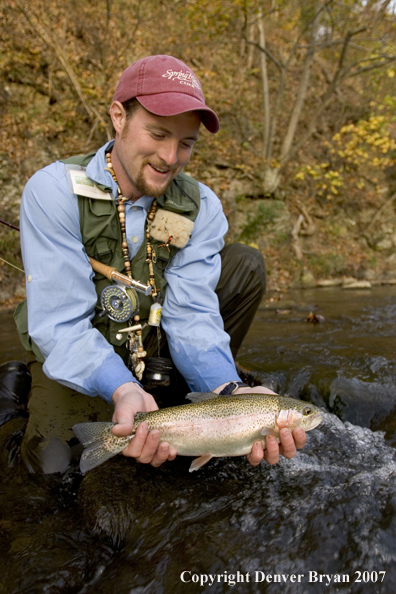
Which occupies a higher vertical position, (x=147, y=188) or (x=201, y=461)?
(x=147, y=188)

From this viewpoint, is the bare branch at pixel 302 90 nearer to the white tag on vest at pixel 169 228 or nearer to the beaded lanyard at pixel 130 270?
the white tag on vest at pixel 169 228

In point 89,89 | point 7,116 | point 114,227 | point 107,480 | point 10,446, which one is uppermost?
point 89,89

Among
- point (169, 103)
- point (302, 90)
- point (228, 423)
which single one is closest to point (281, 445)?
point (228, 423)

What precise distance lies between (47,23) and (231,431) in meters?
13.3

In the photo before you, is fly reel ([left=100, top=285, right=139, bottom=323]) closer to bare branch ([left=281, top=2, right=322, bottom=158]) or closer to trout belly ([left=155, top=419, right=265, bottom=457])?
trout belly ([left=155, top=419, right=265, bottom=457])

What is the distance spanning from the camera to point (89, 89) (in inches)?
481

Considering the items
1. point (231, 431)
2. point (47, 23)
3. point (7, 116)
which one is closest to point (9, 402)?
point (231, 431)

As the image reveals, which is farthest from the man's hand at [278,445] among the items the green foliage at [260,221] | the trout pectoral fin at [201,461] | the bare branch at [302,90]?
the bare branch at [302,90]

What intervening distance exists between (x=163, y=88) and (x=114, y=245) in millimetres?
1145

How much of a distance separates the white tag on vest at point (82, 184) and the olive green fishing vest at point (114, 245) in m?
0.04

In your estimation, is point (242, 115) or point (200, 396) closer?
point (200, 396)

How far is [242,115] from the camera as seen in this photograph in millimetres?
15156

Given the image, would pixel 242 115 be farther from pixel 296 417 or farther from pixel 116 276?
pixel 296 417

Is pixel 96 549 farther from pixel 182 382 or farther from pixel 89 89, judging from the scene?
pixel 89 89
